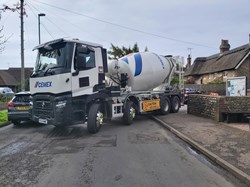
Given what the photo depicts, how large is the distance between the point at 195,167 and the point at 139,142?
129 inches

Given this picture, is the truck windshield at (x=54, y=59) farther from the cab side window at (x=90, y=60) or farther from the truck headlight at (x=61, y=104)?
the truck headlight at (x=61, y=104)

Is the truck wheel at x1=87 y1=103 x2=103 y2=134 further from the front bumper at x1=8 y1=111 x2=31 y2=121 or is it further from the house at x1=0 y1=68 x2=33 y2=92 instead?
the house at x1=0 y1=68 x2=33 y2=92

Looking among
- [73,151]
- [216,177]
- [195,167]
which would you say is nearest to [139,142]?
[73,151]

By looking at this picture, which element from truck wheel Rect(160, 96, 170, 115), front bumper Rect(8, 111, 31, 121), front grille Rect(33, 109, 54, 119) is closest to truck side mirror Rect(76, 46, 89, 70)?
front grille Rect(33, 109, 54, 119)

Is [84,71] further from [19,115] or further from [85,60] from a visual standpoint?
[19,115]

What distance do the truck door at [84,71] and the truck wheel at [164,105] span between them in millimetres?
6539

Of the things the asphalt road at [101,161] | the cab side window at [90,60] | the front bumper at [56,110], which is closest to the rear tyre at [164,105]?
the asphalt road at [101,161]

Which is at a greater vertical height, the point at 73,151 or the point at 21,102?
the point at 21,102

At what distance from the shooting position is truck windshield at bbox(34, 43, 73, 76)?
11.8 metres

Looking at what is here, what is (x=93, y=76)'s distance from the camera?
12.9m

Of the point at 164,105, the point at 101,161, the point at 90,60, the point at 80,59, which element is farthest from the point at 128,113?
the point at 101,161

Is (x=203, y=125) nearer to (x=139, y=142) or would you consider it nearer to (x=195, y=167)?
(x=139, y=142)

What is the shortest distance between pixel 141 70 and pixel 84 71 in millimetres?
4690

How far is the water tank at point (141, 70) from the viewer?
51.7 feet
